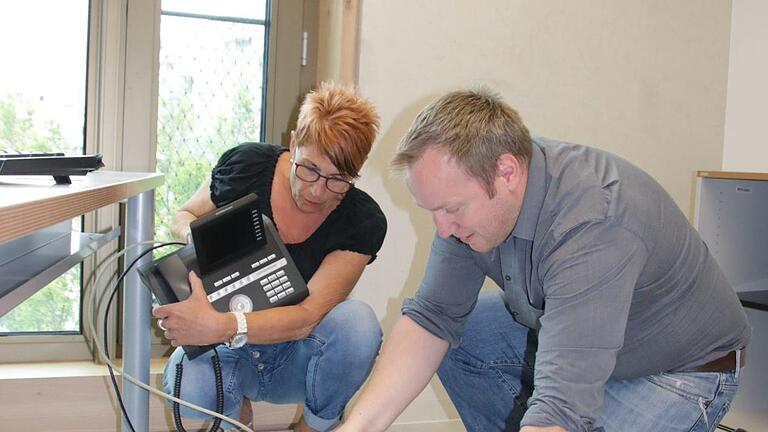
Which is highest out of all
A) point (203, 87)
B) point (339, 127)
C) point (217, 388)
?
point (203, 87)

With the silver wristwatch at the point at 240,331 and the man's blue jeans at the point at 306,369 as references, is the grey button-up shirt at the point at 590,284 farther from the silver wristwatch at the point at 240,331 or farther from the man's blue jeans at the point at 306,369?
the silver wristwatch at the point at 240,331

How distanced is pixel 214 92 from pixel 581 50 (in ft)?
3.75

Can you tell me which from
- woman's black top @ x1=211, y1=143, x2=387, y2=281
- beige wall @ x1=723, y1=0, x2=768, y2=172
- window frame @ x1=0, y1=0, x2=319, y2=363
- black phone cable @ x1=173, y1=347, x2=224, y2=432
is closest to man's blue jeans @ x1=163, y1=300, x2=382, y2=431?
black phone cable @ x1=173, y1=347, x2=224, y2=432

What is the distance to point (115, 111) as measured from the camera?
2160mm

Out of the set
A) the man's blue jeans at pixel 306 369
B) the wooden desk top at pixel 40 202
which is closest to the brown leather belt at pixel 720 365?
the man's blue jeans at pixel 306 369

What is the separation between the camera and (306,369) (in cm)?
154

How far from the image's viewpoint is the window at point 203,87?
225cm

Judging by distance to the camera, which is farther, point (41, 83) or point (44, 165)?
point (41, 83)

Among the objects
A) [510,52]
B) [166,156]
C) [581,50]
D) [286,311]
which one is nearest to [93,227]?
[166,156]

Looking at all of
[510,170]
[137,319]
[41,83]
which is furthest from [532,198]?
[41,83]

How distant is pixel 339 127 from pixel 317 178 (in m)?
0.11

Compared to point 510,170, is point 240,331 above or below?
below

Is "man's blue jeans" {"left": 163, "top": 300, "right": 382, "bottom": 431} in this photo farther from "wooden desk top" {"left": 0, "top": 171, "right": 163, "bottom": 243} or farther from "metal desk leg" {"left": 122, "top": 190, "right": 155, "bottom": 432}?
"wooden desk top" {"left": 0, "top": 171, "right": 163, "bottom": 243}

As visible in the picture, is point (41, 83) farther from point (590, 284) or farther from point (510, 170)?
point (590, 284)
